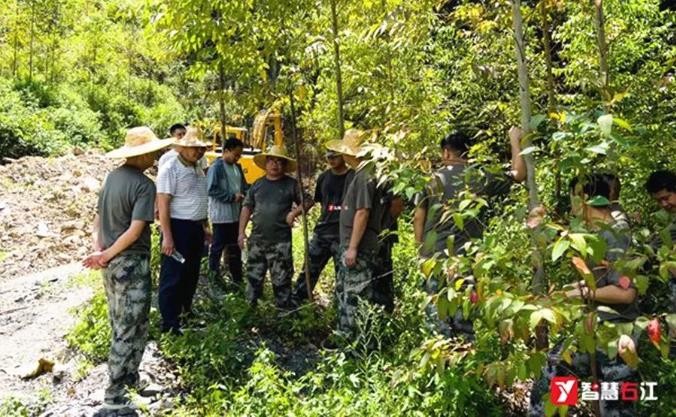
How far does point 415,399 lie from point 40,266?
7.86 m

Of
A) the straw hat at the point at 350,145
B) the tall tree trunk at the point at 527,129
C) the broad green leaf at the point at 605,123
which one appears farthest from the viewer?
the straw hat at the point at 350,145

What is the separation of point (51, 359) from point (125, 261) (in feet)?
5.52

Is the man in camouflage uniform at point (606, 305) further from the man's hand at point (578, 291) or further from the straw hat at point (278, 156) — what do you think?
the straw hat at point (278, 156)

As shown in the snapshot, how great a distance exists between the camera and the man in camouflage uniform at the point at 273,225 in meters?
5.19

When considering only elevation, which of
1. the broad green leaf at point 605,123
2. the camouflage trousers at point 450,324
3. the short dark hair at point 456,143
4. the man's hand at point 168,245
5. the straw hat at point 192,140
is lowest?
the camouflage trousers at point 450,324

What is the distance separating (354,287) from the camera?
4406 millimetres

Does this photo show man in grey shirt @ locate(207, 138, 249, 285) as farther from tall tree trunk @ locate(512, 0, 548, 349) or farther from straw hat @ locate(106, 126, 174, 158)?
tall tree trunk @ locate(512, 0, 548, 349)

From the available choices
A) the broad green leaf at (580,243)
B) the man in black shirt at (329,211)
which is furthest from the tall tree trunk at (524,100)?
the man in black shirt at (329,211)

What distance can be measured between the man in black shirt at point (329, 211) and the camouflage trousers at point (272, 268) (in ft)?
0.69

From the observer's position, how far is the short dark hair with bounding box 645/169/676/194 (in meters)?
3.74

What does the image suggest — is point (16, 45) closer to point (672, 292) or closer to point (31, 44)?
point (31, 44)

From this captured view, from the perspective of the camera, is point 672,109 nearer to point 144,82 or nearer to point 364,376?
point 364,376

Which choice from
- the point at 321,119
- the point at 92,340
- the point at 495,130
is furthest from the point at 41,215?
the point at 495,130

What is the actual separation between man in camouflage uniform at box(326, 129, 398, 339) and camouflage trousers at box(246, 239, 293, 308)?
84 centimetres
